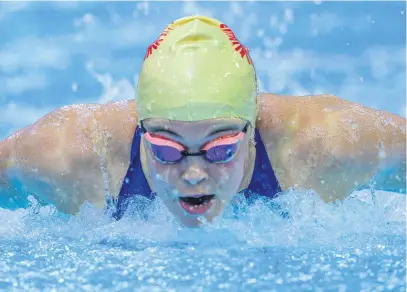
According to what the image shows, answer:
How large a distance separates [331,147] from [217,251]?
0.67 meters

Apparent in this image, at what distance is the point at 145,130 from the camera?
285 centimetres

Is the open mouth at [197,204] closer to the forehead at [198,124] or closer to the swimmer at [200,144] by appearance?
the swimmer at [200,144]

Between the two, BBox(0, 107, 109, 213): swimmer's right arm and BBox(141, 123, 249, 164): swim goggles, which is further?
BBox(0, 107, 109, 213): swimmer's right arm

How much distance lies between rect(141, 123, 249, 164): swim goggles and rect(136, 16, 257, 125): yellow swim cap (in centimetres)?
9

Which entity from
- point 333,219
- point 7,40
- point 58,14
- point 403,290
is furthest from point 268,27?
point 403,290

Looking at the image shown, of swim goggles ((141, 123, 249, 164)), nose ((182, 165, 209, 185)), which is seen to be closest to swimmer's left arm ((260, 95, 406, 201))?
swim goggles ((141, 123, 249, 164))

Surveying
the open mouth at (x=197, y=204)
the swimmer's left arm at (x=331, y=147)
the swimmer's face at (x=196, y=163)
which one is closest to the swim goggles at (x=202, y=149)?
the swimmer's face at (x=196, y=163)

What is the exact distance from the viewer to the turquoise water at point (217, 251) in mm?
2490

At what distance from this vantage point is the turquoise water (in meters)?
2.49

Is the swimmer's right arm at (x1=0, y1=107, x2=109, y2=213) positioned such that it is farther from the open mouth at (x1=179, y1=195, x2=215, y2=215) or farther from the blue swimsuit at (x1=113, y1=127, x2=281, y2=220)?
the open mouth at (x1=179, y1=195, x2=215, y2=215)

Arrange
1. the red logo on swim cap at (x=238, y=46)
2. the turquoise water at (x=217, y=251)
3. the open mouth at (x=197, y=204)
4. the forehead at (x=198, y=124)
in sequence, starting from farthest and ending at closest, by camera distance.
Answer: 1. the red logo on swim cap at (x=238, y=46)
2. the open mouth at (x=197, y=204)
3. the forehead at (x=198, y=124)
4. the turquoise water at (x=217, y=251)

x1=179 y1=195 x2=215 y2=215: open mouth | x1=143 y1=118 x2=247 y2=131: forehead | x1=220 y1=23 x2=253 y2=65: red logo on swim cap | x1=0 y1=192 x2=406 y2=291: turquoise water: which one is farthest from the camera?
x1=220 y1=23 x2=253 y2=65: red logo on swim cap

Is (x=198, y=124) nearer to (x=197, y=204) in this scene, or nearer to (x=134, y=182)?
(x=197, y=204)

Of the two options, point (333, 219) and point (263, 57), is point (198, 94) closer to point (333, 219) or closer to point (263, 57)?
point (333, 219)
